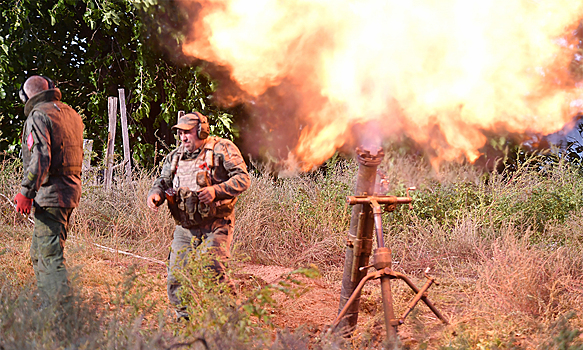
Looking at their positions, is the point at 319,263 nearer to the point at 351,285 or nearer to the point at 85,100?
the point at 351,285

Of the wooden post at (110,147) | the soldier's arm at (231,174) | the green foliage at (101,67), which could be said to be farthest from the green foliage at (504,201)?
the wooden post at (110,147)

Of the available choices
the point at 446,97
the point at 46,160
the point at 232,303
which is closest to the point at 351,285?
the point at 232,303

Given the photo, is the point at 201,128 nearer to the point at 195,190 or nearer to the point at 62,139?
the point at 195,190

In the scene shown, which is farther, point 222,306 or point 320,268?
point 320,268

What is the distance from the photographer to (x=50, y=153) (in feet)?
12.8

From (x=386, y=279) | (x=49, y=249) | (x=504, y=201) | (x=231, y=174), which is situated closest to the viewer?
(x=386, y=279)

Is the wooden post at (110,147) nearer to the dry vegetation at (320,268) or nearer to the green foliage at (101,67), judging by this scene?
the dry vegetation at (320,268)

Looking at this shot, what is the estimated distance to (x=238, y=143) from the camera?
9.48 meters

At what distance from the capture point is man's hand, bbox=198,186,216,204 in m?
3.86

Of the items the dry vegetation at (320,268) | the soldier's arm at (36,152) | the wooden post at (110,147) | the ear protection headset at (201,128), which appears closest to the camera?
the dry vegetation at (320,268)

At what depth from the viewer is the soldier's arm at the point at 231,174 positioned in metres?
3.94

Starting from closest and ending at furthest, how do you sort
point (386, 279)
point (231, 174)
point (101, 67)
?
point (386, 279) < point (231, 174) < point (101, 67)

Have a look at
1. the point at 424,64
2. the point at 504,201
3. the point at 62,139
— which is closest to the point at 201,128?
the point at 62,139

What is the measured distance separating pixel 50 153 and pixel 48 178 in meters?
A: 0.22
